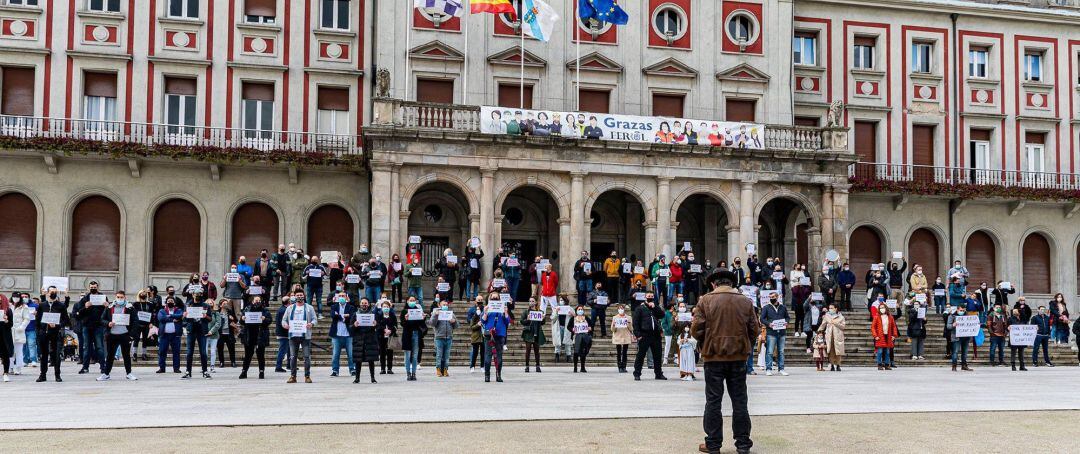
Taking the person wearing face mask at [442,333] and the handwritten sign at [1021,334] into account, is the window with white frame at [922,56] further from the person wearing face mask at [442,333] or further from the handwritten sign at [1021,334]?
the person wearing face mask at [442,333]

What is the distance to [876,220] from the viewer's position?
131 ft

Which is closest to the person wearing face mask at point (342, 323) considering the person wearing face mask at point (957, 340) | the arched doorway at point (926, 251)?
the person wearing face mask at point (957, 340)

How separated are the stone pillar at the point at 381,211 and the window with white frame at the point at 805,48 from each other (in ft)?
55.8

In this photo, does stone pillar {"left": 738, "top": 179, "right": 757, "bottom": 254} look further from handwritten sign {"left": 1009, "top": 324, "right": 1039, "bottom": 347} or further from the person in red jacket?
handwritten sign {"left": 1009, "top": 324, "right": 1039, "bottom": 347}

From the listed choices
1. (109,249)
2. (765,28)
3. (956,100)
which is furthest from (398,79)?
(956,100)

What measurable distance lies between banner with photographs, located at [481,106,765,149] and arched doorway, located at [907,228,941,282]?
9.84 metres

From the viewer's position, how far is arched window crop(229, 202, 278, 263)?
35625 mm

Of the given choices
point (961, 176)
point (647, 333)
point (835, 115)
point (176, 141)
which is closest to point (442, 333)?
point (647, 333)

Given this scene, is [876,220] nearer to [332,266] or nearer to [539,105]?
[539,105]

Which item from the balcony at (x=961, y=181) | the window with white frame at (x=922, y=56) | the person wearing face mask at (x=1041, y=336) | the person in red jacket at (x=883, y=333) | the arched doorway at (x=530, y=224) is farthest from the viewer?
the window with white frame at (x=922, y=56)

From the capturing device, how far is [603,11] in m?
33.7

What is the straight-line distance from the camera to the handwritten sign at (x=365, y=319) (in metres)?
21.0

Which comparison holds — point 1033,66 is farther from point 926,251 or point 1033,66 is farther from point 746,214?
point 746,214

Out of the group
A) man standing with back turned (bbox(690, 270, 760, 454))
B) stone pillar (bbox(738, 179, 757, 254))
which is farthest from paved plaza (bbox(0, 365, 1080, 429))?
stone pillar (bbox(738, 179, 757, 254))
